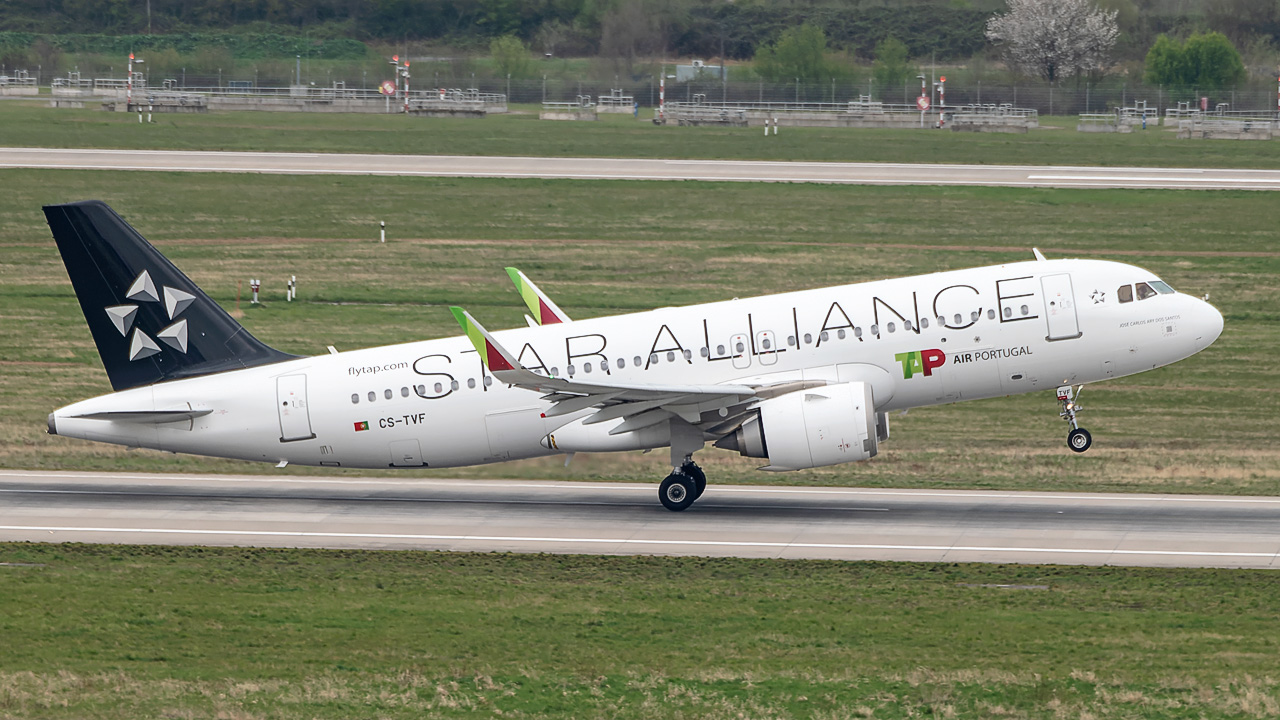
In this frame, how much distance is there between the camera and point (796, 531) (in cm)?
3472

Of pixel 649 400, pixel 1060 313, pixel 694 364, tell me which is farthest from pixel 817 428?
pixel 1060 313

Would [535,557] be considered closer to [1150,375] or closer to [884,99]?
[1150,375]

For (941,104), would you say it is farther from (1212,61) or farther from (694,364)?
(694,364)

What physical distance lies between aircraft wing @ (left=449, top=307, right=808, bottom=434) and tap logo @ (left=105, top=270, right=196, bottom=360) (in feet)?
29.1

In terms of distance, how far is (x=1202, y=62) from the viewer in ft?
450

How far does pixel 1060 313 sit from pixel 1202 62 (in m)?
113

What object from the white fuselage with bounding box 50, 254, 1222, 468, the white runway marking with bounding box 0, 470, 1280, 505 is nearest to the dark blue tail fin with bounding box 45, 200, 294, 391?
the white fuselage with bounding box 50, 254, 1222, 468

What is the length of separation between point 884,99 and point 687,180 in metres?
56.2

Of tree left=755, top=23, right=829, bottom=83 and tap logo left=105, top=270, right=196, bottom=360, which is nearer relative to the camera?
tap logo left=105, top=270, right=196, bottom=360

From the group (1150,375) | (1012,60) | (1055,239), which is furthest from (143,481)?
(1012,60)

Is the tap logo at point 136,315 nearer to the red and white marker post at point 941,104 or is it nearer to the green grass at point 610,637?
the green grass at point 610,637

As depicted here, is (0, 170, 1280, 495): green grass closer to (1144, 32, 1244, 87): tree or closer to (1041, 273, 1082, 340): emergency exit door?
(1041, 273, 1082, 340): emergency exit door

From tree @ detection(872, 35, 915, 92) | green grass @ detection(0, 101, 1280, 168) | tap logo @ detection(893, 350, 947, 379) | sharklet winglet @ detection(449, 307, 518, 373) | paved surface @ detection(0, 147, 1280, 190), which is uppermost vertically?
tree @ detection(872, 35, 915, 92)

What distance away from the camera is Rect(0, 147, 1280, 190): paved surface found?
84.8 m
